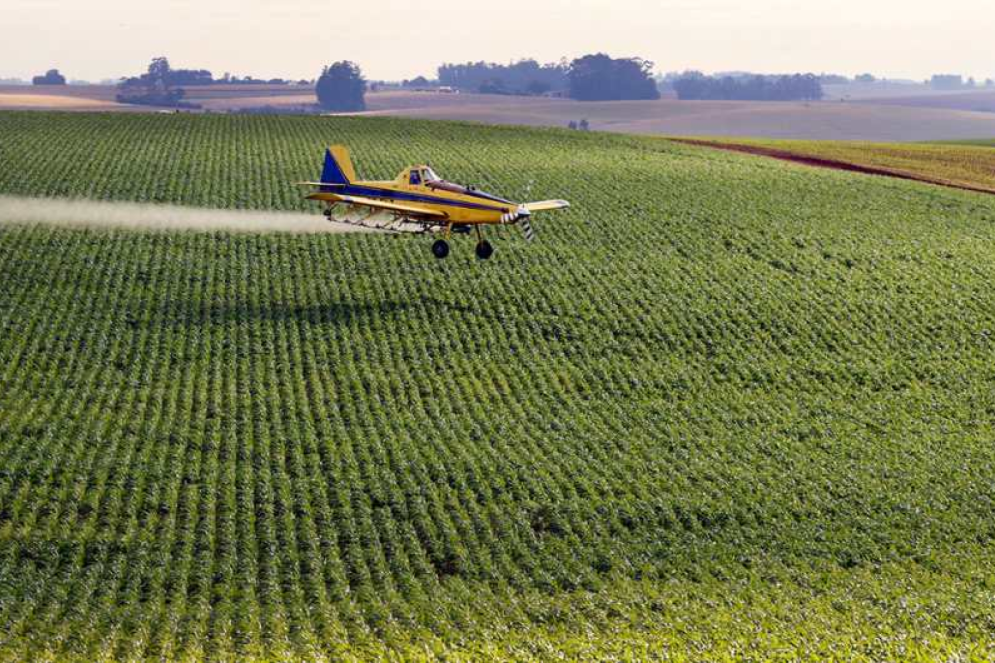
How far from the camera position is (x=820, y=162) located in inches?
3917

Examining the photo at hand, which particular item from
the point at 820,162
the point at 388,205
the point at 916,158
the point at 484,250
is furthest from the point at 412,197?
the point at 916,158

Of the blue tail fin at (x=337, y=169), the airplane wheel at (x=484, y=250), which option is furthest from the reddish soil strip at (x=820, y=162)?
the blue tail fin at (x=337, y=169)

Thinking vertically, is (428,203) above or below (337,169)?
below

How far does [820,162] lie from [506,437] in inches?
2583

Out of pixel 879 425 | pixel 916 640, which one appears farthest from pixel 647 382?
pixel 916 640

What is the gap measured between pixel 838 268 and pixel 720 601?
114 feet

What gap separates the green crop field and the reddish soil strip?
53.7 feet

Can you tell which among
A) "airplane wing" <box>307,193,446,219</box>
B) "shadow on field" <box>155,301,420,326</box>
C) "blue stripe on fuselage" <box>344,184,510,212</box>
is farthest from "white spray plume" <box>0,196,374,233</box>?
"airplane wing" <box>307,193,446,219</box>

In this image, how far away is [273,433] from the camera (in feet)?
135

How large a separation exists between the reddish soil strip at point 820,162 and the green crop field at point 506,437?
16.4 metres

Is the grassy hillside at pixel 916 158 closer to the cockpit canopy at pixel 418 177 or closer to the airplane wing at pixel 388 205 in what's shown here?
the cockpit canopy at pixel 418 177

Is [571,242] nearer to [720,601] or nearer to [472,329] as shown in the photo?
[472,329]

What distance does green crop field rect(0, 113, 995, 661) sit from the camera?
98.2 feet

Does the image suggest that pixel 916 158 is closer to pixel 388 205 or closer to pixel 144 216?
pixel 144 216
